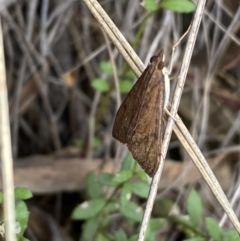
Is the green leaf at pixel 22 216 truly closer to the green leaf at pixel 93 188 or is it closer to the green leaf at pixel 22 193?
the green leaf at pixel 22 193

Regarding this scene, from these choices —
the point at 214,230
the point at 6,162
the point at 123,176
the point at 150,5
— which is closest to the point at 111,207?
the point at 123,176

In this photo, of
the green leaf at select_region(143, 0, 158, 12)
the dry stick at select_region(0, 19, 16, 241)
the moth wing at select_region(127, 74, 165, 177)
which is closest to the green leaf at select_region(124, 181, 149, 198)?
the moth wing at select_region(127, 74, 165, 177)

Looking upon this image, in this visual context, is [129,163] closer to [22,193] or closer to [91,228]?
[91,228]

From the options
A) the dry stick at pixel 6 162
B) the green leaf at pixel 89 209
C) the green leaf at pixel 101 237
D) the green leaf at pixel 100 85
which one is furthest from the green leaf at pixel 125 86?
the dry stick at pixel 6 162

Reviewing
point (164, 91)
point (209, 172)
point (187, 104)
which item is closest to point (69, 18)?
point (187, 104)

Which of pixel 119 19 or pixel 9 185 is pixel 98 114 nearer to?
pixel 119 19

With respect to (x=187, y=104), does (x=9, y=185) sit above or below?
above
